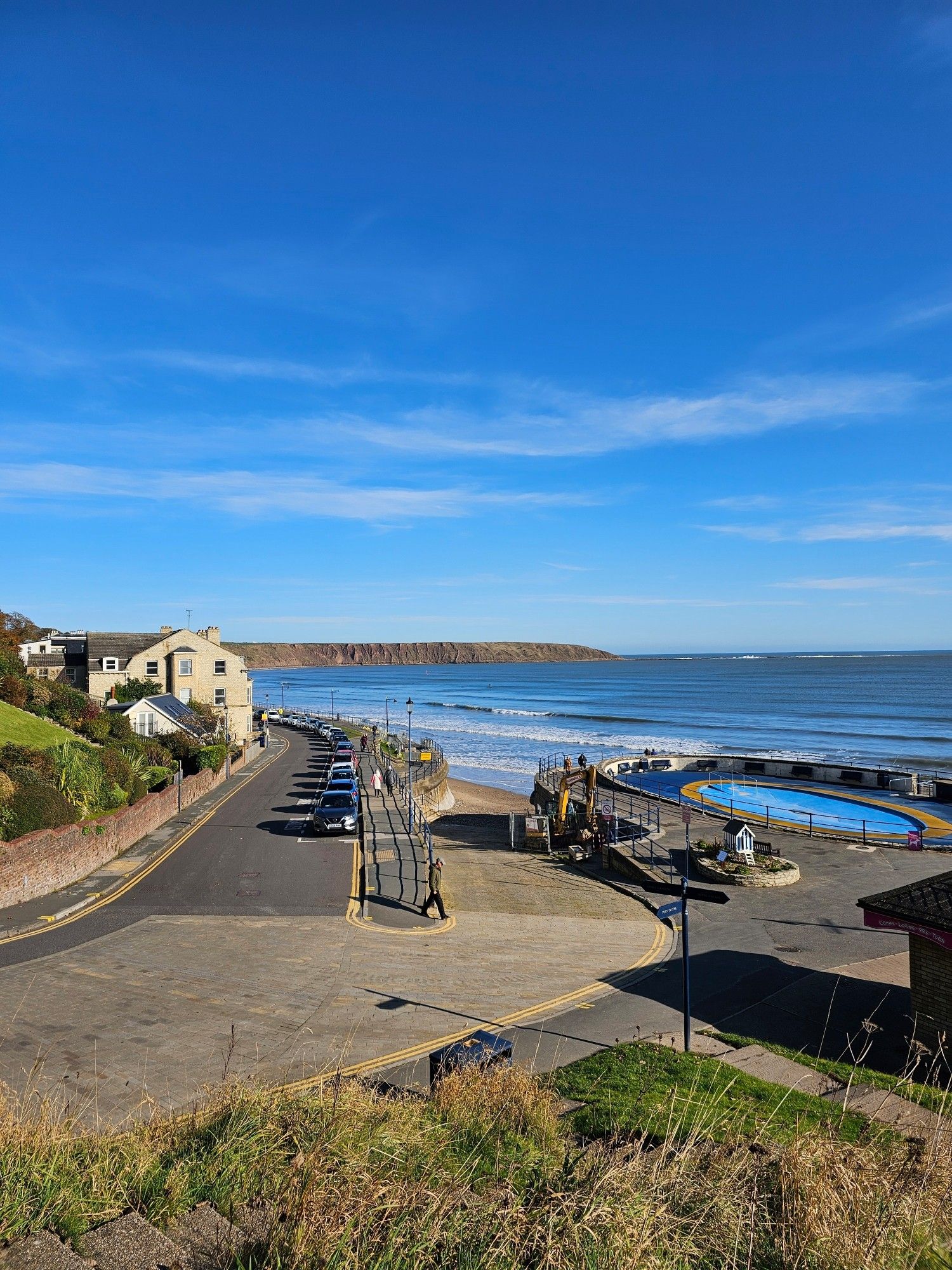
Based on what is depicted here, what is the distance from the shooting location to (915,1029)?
1127cm

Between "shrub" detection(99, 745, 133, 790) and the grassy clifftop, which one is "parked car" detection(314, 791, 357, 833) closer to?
"shrub" detection(99, 745, 133, 790)

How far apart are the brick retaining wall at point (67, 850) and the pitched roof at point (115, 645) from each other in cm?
3239

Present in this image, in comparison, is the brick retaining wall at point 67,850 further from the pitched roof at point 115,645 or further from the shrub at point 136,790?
the pitched roof at point 115,645

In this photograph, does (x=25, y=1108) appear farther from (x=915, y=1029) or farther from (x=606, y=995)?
(x=915, y=1029)

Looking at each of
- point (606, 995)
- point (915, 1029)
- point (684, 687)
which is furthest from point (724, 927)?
point (684, 687)

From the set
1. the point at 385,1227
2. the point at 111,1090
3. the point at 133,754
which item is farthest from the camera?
the point at 133,754

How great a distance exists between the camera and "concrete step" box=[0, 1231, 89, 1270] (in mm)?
4273

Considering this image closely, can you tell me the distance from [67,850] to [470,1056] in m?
16.1

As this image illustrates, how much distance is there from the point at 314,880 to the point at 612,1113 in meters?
15.4

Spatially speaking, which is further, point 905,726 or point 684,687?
point 684,687

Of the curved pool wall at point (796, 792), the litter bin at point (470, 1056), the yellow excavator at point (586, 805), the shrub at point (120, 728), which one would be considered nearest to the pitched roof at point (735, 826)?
the curved pool wall at point (796, 792)


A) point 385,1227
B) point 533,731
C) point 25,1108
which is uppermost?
point 385,1227

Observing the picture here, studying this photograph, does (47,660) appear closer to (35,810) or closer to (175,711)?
(175,711)

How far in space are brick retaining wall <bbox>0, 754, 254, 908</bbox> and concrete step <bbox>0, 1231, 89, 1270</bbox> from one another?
1619 centimetres
